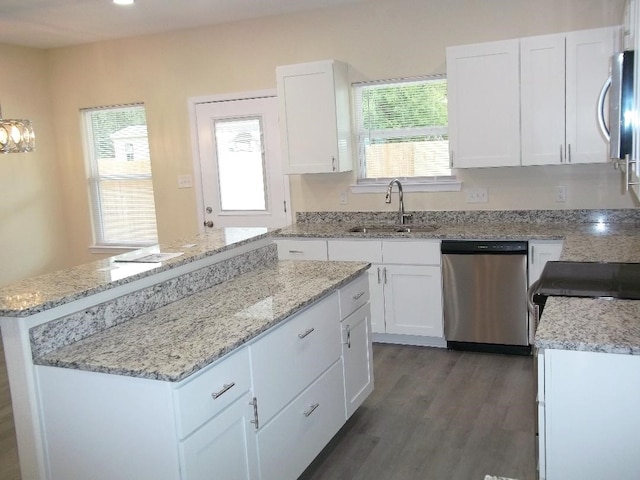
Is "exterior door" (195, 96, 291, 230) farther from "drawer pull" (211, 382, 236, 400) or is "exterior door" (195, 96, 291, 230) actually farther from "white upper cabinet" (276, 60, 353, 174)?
"drawer pull" (211, 382, 236, 400)

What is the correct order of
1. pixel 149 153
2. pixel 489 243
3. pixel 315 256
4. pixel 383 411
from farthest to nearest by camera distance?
1. pixel 149 153
2. pixel 315 256
3. pixel 489 243
4. pixel 383 411

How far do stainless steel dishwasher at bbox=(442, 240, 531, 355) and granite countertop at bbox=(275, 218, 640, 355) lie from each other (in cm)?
9

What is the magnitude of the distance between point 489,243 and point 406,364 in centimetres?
96

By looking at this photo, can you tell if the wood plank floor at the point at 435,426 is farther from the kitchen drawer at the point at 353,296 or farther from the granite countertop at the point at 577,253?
the granite countertop at the point at 577,253

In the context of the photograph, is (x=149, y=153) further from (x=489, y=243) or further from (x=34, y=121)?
(x=489, y=243)

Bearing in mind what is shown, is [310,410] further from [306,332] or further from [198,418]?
[198,418]

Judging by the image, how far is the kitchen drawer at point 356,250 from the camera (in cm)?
439

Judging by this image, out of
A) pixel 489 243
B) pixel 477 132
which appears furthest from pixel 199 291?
pixel 477 132

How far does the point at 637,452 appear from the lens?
5.88 feet

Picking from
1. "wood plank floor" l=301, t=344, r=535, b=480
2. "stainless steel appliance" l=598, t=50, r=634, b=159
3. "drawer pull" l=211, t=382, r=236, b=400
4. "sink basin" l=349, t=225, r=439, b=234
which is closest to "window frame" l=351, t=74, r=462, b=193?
"sink basin" l=349, t=225, r=439, b=234

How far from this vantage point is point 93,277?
2.40m

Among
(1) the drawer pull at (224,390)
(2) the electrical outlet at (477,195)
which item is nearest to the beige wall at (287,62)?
(2) the electrical outlet at (477,195)

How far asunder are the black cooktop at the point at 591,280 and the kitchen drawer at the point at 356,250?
165 cm

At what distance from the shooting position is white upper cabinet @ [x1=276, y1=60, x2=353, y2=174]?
4582 mm
